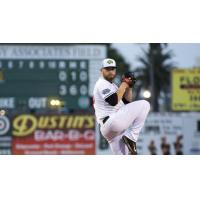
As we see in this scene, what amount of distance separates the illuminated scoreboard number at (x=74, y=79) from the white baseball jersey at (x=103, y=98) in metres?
1.17

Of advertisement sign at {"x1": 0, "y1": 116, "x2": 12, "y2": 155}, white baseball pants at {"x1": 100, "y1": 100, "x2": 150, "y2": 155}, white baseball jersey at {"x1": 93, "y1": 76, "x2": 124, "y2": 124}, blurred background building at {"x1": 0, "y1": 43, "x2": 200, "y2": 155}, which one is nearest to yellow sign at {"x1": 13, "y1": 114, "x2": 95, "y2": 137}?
blurred background building at {"x1": 0, "y1": 43, "x2": 200, "y2": 155}

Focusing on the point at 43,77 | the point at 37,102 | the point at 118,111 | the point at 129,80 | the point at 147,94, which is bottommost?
the point at 118,111

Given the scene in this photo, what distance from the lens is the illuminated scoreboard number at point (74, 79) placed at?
11836 millimetres

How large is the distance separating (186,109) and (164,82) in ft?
1.89

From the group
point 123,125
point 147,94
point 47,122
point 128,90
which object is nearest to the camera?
point 123,125

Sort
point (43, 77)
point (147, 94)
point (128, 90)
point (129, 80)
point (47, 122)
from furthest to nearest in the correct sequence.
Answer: point (47, 122) < point (43, 77) < point (147, 94) < point (129, 80) < point (128, 90)

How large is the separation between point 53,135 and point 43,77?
100 cm

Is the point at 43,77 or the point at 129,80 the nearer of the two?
the point at 129,80

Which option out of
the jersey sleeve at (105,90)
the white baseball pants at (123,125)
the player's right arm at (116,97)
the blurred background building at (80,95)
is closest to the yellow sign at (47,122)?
the blurred background building at (80,95)

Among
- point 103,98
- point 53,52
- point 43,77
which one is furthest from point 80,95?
point 103,98

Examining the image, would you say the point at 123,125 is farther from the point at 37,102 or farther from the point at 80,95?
the point at 37,102

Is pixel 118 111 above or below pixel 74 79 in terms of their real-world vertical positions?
below

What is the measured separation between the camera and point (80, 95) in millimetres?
11836

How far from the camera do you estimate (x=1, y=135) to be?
12117 mm
